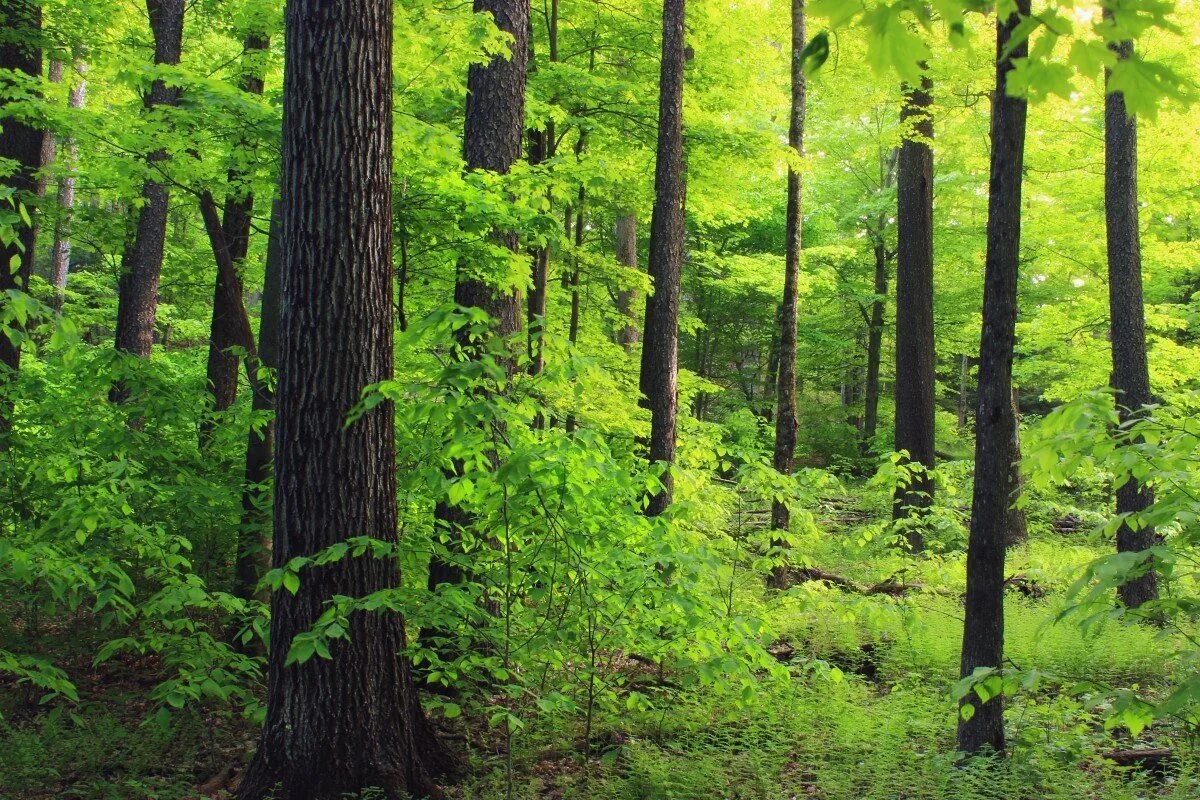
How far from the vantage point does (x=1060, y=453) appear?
11.4 feet

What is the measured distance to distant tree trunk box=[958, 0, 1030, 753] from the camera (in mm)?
4570

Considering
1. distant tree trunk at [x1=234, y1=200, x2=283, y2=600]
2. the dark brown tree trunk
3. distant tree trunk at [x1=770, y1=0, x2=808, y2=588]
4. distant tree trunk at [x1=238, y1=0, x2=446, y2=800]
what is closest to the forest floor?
distant tree trunk at [x1=238, y1=0, x2=446, y2=800]

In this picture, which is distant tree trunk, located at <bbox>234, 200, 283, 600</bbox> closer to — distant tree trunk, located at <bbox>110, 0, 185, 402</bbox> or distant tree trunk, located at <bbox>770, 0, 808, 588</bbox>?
distant tree trunk, located at <bbox>110, 0, 185, 402</bbox>

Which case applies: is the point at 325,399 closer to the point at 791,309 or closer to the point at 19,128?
the point at 19,128

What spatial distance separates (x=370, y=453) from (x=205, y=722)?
2.84m

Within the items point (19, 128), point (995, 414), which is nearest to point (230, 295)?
point (19, 128)

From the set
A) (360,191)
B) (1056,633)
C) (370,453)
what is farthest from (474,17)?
(1056,633)

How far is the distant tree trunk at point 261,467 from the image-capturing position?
5.72 meters

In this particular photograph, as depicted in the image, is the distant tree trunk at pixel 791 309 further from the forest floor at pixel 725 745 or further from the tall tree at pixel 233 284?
the tall tree at pixel 233 284

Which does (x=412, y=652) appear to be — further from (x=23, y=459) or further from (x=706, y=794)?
(x=23, y=459)

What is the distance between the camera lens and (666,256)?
9039mm

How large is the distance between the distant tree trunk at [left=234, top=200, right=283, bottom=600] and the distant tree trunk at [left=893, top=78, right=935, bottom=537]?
361 inches

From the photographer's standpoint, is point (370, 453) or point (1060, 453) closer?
point (1060, 453)

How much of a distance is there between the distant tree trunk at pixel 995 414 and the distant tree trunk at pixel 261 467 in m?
4.48
